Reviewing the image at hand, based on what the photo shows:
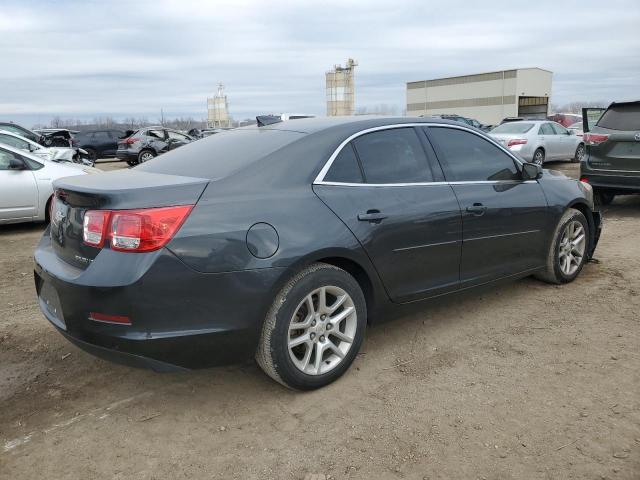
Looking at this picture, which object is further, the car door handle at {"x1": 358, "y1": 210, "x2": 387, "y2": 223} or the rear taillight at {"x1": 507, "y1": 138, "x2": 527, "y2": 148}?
the rear taillight at {"x1": 507, "y1": 138, "x2": 527, "y2": 148}

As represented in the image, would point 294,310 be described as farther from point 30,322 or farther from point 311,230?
point 30,322

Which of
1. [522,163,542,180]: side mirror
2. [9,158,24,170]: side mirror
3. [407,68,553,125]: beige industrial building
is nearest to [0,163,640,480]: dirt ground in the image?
[522,163,542,180]: side mirror

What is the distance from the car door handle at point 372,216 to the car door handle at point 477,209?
2.83 feet

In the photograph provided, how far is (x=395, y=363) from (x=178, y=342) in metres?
1.50

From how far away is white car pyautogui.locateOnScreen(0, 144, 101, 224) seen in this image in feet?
25.6

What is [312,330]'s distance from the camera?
3.06 meters

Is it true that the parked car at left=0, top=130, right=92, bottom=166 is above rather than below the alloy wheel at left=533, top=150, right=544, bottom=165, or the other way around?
above

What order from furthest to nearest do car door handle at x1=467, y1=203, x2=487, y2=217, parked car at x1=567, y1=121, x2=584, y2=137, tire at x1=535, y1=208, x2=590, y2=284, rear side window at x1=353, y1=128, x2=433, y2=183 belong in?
1. parked car at x1=567, y1=121, x2=584, y2=137
2. tire at x1=535, y1=208, x2=590, y2=284
3. car door handle at x1=467, y1=203, x2=487, y2=217
4. rear side window at x1=353, y1=128, x2=433, y2=183

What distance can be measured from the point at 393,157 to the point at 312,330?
131 centimetres

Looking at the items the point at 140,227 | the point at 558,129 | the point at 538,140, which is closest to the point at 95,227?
the point at 140,227

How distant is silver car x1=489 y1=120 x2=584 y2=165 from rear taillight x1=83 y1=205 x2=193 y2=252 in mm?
13113

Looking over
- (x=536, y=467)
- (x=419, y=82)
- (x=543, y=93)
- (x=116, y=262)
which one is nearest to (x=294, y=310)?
(x=116, y=262)

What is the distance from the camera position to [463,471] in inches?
95.5

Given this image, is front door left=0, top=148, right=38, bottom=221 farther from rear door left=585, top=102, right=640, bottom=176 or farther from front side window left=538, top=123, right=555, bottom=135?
front side window left=538, top=123, right=555, bottom=135
